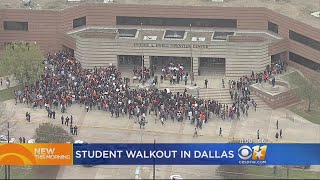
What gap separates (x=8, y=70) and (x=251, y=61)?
2854 cm

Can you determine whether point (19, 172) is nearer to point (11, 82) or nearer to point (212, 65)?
point (11, 82)

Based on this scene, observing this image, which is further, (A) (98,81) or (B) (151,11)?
(B) (151,11)

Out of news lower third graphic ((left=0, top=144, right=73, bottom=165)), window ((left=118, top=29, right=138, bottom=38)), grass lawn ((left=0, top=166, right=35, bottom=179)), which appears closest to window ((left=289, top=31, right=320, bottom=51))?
window ((left=118, top=29, right=138, bottom=38))

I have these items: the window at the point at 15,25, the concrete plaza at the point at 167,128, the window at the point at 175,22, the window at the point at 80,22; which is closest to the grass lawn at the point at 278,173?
the concrete plaza at the point at 167,128

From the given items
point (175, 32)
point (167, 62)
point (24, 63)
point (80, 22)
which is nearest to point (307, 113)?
point (167, 62)

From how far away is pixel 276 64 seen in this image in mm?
106500

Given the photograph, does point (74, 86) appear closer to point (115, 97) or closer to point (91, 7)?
point (115, 97)

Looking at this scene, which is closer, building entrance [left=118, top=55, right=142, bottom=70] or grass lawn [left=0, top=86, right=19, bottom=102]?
grass lawn [left=0, top=86, right=19, bottom=102]

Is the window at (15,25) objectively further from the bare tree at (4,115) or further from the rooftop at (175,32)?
the bare tree at (4,115)

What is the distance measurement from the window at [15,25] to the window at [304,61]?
33.4 metres

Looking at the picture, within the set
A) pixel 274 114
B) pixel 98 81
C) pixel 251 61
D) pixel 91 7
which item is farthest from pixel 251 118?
pixel 91 7

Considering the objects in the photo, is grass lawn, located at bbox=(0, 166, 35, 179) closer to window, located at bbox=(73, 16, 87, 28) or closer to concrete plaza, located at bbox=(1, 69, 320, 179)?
concrete plaza, located at bbox=(1, 69, 320, 179)

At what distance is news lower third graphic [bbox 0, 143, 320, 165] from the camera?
69.2 metres

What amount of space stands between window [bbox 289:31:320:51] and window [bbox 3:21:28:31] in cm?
3317
